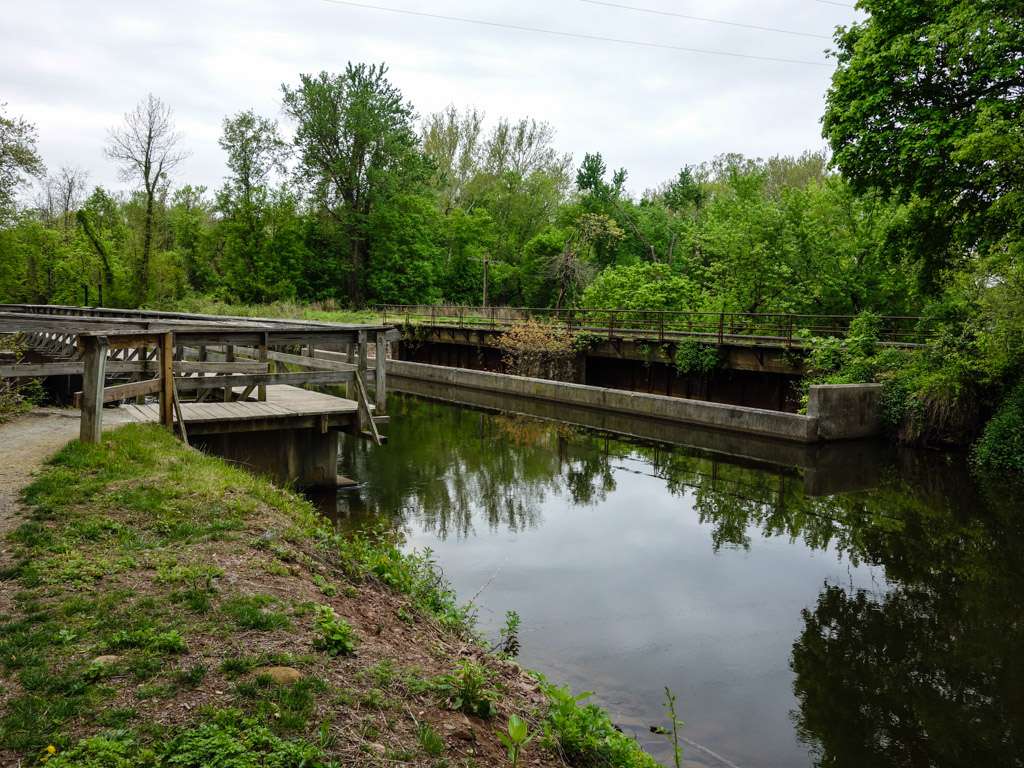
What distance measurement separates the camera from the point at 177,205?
6312 cm

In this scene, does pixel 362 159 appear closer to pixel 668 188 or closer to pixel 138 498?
pixel 668 188

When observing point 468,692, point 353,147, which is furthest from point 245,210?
point 468,692

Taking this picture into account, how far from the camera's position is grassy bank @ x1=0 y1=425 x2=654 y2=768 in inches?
134

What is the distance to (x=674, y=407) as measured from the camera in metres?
20.4

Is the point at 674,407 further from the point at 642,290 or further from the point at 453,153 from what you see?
the point at 453,153

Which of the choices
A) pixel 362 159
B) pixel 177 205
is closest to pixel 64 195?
pixel 177 205

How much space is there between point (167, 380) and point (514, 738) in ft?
24.1

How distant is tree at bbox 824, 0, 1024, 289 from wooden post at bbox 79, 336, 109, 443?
50.4ft

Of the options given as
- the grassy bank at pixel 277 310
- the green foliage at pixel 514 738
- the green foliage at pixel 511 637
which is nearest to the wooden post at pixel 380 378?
the green foliage at pixel 511 637

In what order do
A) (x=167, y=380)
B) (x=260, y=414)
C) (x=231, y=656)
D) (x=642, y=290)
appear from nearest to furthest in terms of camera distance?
(x=231, y=656), (x=167, y=380), (x=260, y=414), (x=642, y=290)

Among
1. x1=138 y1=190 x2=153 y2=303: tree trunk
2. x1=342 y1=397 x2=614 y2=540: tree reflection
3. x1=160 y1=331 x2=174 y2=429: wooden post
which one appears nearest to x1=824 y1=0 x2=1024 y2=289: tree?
x1=342 y1=397 x2=614 y2=540: tree reflection

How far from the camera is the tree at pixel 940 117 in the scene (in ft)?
52.6

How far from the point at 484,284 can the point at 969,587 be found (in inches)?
1868

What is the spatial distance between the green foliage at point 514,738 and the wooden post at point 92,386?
20.1 ft
